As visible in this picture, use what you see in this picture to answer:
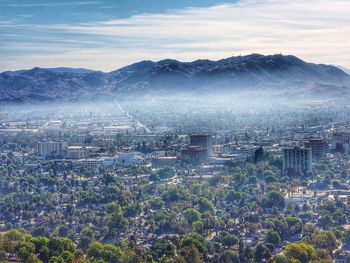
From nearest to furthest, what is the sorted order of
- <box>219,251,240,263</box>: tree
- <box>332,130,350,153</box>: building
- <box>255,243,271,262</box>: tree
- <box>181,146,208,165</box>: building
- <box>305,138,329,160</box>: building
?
<box>219,251,240,263</box>: tree < <box>255,243,271,262</box>: tree < <box>181,146,208,165</box>: building < <box>305,138,329,160</box>: building < <box>332,130,350,153</box>: building

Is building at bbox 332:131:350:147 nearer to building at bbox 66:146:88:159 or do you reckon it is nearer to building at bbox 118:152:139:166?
building at bbox 118:152:139:166

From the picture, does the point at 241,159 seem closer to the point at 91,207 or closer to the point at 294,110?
the point at 91,207

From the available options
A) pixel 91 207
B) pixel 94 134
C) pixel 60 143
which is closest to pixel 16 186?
pixel 91 207

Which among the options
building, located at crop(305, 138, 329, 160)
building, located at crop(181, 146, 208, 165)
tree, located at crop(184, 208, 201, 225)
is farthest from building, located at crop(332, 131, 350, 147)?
tree, located at crop(184, 208, 201, 225)

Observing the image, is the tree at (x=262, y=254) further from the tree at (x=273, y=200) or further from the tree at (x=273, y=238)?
the tree at (x=273, y=200)

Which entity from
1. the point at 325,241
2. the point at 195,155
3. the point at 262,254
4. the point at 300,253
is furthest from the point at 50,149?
the point at 300,253

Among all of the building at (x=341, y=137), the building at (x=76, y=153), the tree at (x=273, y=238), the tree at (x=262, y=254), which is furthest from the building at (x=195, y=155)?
the tree at (x=262, y=254)
